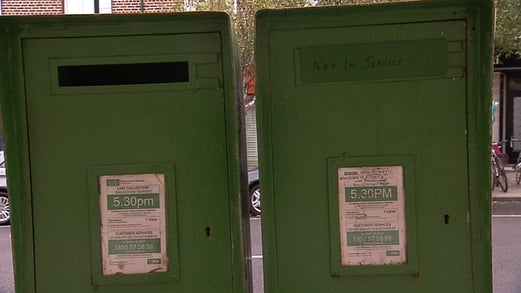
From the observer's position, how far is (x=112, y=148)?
195 centimetres

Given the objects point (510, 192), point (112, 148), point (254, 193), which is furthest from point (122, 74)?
point (510, 192)

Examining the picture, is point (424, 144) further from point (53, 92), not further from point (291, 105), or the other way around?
point (53, 92)

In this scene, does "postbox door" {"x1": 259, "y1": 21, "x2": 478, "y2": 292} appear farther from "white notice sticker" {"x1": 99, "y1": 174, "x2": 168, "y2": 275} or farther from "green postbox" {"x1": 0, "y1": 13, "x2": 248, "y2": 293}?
"white notice sticker" {"x1": 99, "y1": 174, "x2": 168, "y2": 275}

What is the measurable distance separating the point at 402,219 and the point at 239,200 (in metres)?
0.56

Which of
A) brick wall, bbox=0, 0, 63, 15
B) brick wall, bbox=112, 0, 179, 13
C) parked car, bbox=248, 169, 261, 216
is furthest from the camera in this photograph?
brick wall, bbox=0, 0, 63, 15

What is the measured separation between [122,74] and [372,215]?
982 millimetres

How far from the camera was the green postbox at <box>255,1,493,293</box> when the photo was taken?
189 centimetres

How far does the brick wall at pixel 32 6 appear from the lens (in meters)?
14.5

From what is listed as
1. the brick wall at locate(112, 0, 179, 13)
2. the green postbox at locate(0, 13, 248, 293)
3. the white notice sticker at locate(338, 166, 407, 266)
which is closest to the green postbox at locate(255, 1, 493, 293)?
the white notice sticker at locate(338, 166, 407, 266)

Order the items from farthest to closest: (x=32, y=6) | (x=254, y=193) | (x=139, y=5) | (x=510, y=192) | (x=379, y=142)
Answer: (x=32, y=6) < (x=139, y=5) < (x=510, y=192) < (x=254, y=193) < (x=379, y=142)

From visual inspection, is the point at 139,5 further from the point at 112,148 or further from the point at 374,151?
the point at 374,151

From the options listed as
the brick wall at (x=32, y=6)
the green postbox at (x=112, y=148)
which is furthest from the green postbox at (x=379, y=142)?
the brick wall at (x=32, y=6)

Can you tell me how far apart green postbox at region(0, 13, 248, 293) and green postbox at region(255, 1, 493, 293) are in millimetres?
187

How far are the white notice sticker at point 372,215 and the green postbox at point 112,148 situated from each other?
372 millimetres
